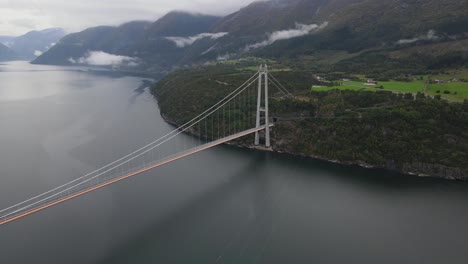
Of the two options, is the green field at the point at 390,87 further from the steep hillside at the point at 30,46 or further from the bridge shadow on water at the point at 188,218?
the steep hillside at the point at 30,46

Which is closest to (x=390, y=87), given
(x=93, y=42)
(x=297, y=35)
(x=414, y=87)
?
(x=414, y=87)

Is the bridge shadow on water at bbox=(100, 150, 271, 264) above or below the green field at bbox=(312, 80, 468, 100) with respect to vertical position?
below

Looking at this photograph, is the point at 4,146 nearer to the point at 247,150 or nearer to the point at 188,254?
the point at 247,150

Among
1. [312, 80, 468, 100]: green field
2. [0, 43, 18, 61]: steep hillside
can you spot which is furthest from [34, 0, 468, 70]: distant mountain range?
[0, 43, 18, 61]: steep hillside

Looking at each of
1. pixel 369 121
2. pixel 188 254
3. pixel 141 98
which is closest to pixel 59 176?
pixel 188 254

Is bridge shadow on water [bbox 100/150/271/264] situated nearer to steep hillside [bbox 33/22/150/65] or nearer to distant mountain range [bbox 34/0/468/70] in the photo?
distant mountain range [bbox 34/0/468/70]

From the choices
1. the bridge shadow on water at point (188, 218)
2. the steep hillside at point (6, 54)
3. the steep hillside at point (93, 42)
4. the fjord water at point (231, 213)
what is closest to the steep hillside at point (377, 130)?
the fjord water at point (231, 213)

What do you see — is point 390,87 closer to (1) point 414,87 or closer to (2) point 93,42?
(1) point 414,87
